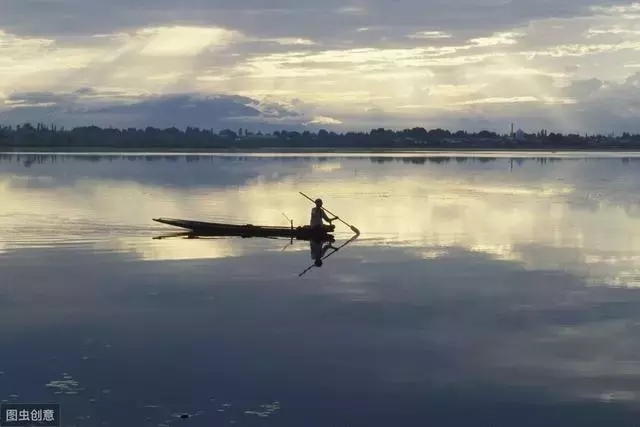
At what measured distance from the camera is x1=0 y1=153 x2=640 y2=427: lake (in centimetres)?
1121

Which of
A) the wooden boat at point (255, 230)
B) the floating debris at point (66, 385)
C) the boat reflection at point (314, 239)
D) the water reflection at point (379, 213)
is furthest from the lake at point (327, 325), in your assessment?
the wooden boat at point (255, 230)

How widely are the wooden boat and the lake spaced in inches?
20.4

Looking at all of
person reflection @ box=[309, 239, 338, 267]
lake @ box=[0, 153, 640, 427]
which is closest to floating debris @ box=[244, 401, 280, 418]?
lake @ box=[0, 153, 640, 427]

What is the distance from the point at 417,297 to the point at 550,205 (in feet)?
84.6

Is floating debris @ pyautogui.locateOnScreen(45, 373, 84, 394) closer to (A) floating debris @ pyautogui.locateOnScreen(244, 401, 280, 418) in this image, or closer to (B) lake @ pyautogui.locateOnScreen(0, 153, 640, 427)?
(B) lake @ pyautogui.locateOnScreen(0, 153, 640, 427)

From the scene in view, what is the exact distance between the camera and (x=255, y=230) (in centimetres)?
2878

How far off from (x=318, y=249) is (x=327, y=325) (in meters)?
11.1

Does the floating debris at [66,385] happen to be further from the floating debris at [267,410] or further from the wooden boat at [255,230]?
the wooden boat at [255,230]

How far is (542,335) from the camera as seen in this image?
1518 centimetres

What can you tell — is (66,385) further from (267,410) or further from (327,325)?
(327,325)

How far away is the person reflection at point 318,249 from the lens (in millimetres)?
24562

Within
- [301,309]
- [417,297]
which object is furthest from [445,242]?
[301,309]

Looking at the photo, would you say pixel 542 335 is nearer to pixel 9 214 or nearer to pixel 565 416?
pixel 565 416

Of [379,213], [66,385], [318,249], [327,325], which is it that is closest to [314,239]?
[318,249]
